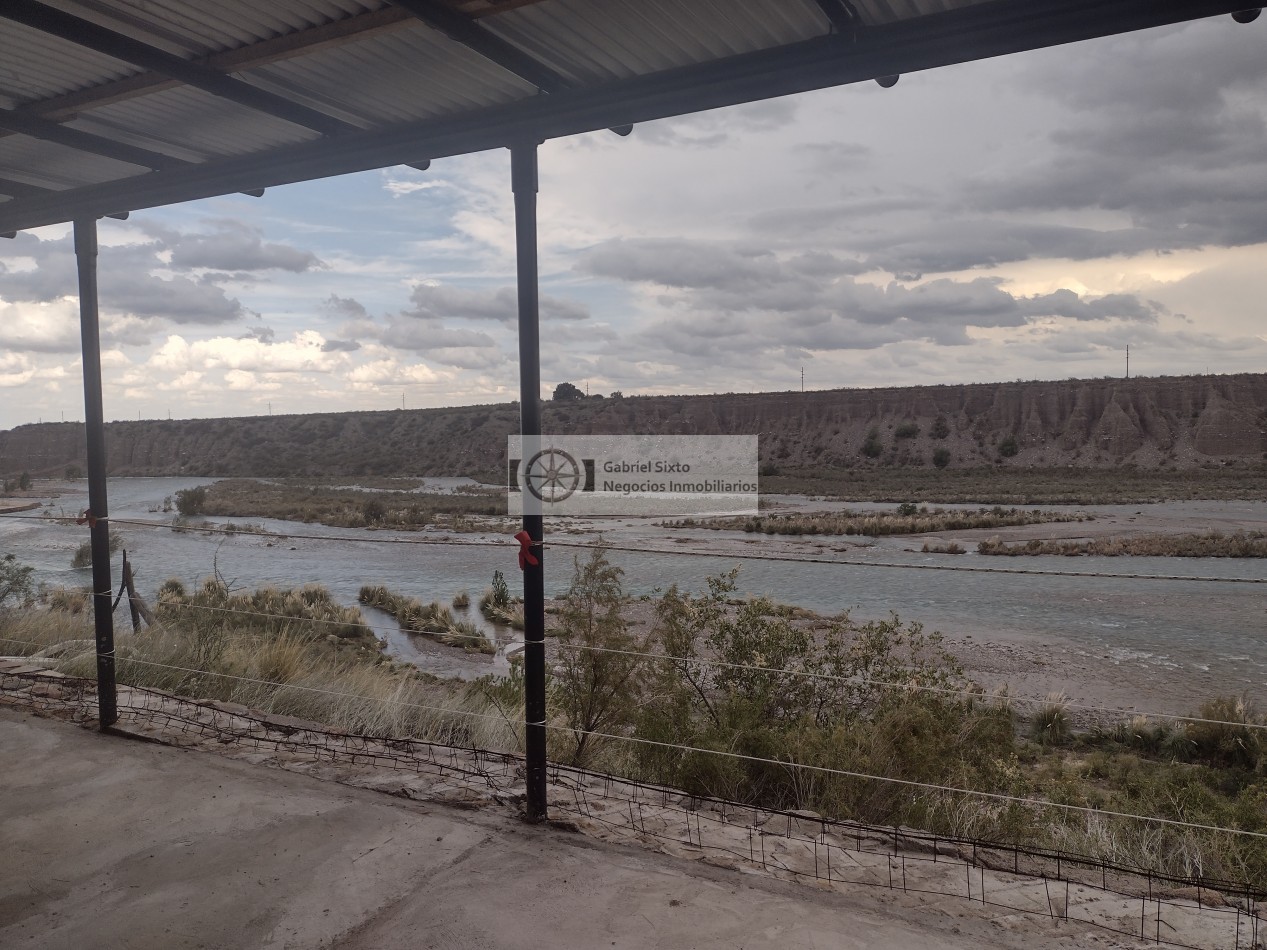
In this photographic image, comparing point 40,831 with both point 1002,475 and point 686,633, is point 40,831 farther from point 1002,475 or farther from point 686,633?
point 1002,475

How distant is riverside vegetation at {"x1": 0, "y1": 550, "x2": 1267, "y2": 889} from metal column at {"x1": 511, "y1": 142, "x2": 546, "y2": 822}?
0.59 m

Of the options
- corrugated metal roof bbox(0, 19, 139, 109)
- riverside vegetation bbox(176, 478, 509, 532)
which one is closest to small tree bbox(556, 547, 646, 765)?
corrugated metal roof bbox(0, 19, 139, 109)

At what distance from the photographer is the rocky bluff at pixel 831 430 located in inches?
2630

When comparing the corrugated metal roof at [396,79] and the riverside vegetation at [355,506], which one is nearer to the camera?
the corrugated metal roof at [396,79]

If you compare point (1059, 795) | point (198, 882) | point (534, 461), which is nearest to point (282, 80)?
point (534, 461)

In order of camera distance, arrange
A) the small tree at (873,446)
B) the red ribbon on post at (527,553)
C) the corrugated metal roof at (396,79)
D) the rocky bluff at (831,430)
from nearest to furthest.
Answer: the corrugated metal roof at (396,79), the red ribbon on post at (527,553), the rocky bluff at (831,430), the small tree at (873,446)

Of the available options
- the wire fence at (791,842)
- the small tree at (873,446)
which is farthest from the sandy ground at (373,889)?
the small tree at (873,446)

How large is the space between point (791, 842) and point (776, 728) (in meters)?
2.22

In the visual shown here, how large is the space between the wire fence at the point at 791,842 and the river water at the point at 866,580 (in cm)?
471

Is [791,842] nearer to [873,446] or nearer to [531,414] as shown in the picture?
[531,414]

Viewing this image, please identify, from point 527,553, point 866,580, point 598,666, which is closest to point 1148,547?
point 866,580

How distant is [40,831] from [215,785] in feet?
2.32

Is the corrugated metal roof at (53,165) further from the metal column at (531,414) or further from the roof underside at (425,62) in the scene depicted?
the metal column at (531,414)

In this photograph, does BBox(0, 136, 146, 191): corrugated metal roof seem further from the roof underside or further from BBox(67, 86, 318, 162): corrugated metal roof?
BBox(67, 86, 318, 162): corrugated metal roof
